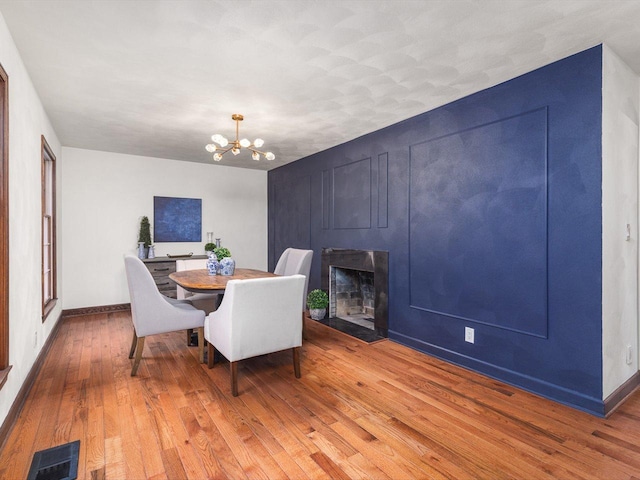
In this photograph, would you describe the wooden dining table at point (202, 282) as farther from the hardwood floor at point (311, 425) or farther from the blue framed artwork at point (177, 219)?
the blue framed artwork at point (177, 219)

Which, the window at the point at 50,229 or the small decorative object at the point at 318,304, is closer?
the window at the point at 50,229

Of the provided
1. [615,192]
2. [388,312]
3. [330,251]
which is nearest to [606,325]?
[615,192]

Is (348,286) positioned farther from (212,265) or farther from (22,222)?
(22,222)

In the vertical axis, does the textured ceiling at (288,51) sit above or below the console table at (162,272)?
above

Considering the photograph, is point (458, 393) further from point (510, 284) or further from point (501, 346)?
point (510, 284)

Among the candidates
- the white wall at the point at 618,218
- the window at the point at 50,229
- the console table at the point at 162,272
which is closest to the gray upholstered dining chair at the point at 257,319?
the white wall at the point at 618,218

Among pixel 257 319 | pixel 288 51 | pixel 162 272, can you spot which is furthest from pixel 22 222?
pixel 162 272

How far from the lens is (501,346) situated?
277 cm

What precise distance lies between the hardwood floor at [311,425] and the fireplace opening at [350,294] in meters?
1.71

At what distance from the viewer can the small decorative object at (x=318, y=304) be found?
15.2 feet

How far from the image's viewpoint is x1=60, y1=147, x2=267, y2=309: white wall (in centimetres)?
487

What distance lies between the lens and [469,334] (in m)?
3.01

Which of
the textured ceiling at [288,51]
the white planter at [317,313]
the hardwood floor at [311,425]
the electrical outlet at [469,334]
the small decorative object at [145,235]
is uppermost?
the textured ceiling at [288,51]

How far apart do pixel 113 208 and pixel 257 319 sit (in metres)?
3.88
